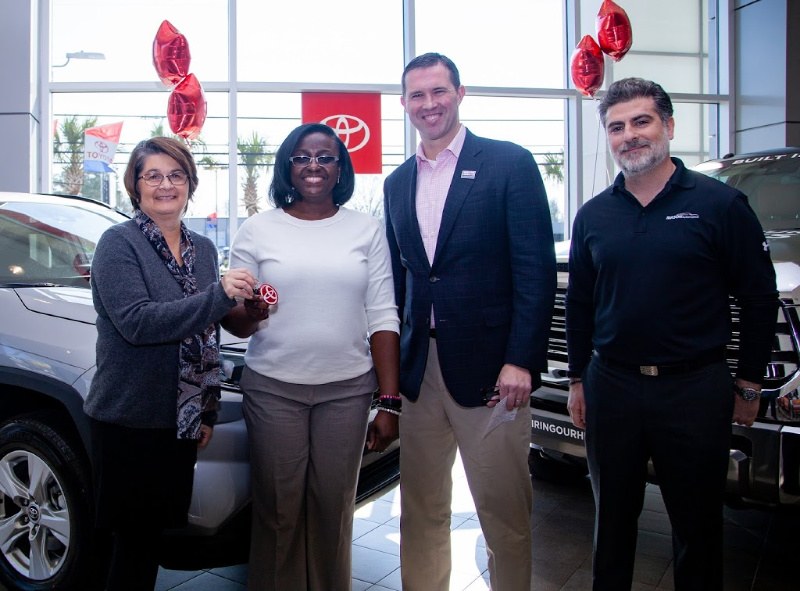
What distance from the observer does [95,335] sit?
231 centimetres

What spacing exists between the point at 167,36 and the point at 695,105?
281 inches

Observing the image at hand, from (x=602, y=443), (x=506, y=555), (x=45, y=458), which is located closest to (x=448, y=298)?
(x=602, y=443)

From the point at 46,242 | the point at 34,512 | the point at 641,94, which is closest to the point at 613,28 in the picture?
the point at 641,94

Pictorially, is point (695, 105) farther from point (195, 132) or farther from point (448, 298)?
point (448, 298)

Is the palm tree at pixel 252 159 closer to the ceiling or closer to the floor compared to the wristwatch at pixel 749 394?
closer to the ceiling

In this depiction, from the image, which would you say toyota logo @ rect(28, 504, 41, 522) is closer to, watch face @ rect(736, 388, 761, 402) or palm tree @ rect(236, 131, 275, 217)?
watch face @ rect(736, 388, 761, 402)

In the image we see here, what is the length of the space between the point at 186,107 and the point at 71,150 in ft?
6.14

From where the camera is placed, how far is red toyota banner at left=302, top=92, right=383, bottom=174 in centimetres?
796

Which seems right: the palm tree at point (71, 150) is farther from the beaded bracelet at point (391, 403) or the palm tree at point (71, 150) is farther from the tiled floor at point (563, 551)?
the beaded bracelet at point (391, 403)

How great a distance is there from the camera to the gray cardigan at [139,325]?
1.74 m

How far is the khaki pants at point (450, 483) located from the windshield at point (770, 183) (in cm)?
212

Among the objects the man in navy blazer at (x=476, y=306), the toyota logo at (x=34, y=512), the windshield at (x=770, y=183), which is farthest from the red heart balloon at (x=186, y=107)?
the man in navy blazer at (x=476, y=306)

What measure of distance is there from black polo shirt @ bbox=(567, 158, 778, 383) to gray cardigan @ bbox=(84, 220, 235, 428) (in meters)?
1.11

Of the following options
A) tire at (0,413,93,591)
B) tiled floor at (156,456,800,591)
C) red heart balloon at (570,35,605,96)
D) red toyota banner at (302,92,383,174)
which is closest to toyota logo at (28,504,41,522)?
tire at (0,413,93,591)
